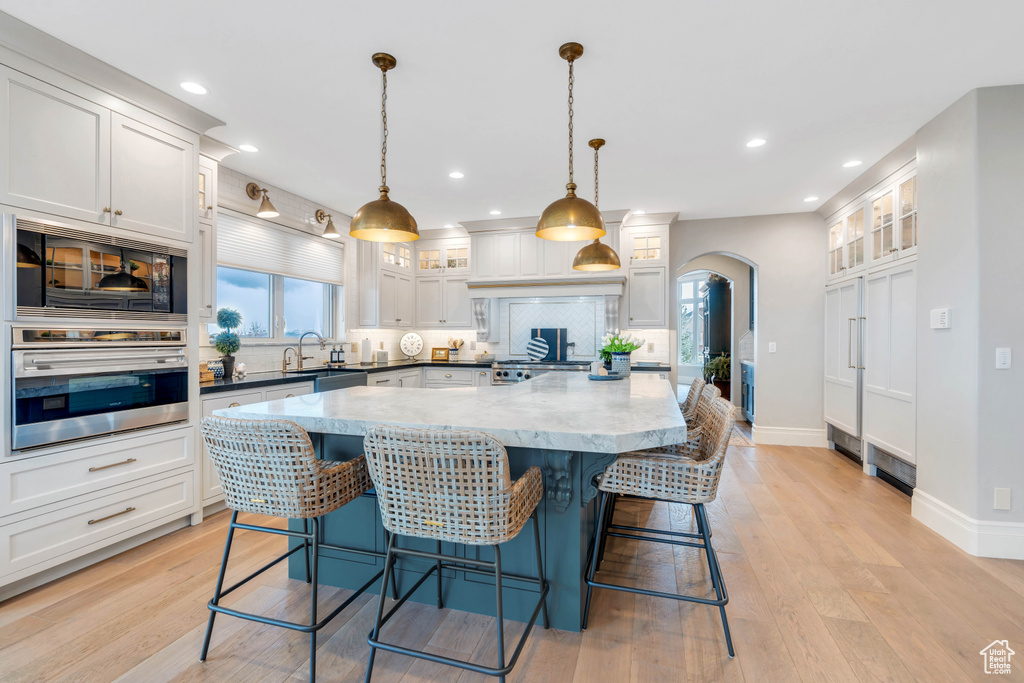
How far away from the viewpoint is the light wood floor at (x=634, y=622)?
1.72m

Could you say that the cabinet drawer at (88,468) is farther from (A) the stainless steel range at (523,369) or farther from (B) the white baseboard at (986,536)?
(B) the white baseboard at (986,536)

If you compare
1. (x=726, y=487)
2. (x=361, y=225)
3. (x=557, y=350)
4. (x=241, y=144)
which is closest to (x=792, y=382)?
(x=726, y=487)

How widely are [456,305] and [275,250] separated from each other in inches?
94.5

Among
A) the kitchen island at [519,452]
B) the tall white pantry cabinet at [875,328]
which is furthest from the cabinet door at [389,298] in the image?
the tall white pantry cabinet at [875,328]

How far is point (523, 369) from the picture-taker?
18.0 ft

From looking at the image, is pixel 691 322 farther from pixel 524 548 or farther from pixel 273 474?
pixel 273 474

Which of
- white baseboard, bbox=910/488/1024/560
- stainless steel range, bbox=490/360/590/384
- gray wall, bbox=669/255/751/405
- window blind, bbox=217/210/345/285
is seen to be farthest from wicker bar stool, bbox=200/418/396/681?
gray wall, bbox=669/255/751/405

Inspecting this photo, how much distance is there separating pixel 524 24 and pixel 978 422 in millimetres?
3240

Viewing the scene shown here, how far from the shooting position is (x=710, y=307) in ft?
28.3

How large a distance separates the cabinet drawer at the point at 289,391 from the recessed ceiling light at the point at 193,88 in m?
2.07

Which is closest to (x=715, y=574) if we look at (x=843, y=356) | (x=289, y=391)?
(x=289, y=391)

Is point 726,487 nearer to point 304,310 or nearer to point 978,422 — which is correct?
point 978,422

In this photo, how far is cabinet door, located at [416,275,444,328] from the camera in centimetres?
635

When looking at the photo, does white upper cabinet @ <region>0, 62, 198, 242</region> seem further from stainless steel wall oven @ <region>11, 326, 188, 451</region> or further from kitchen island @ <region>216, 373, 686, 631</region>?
kitchen island @ <region>216, 373, 686, 631</region>
